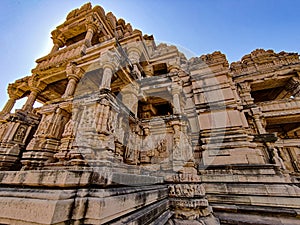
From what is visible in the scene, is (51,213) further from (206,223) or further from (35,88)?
(35,88)

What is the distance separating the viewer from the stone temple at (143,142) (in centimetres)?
133

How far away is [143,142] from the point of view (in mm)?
7527

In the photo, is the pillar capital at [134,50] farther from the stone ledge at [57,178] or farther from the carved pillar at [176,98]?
the stone ledge at [57,178]

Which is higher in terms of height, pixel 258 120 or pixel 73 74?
pixel 73 74

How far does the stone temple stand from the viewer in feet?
4.35

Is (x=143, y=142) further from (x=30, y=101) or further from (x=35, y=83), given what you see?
(x=35, y=83)

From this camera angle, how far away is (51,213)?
1.01 m

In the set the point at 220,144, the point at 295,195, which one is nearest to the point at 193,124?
the point at 220,144

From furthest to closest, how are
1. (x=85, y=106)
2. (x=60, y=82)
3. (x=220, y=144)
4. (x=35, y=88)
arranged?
(x=60, y=82), (x=35, y=88), (x=220, y=144), (x=85, y=106)

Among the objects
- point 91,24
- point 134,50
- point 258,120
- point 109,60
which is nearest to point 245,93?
point 258,120

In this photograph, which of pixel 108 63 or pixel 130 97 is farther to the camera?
pixel 130 97

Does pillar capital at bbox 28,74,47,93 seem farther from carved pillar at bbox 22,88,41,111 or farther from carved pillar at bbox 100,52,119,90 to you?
carved pillar at bbox 100,52,119,90

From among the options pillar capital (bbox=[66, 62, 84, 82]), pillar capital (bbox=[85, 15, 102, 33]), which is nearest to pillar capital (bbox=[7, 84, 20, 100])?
pillar capital (bbox=[66, 62, 84, 82])

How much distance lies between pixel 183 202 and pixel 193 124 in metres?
6.13
